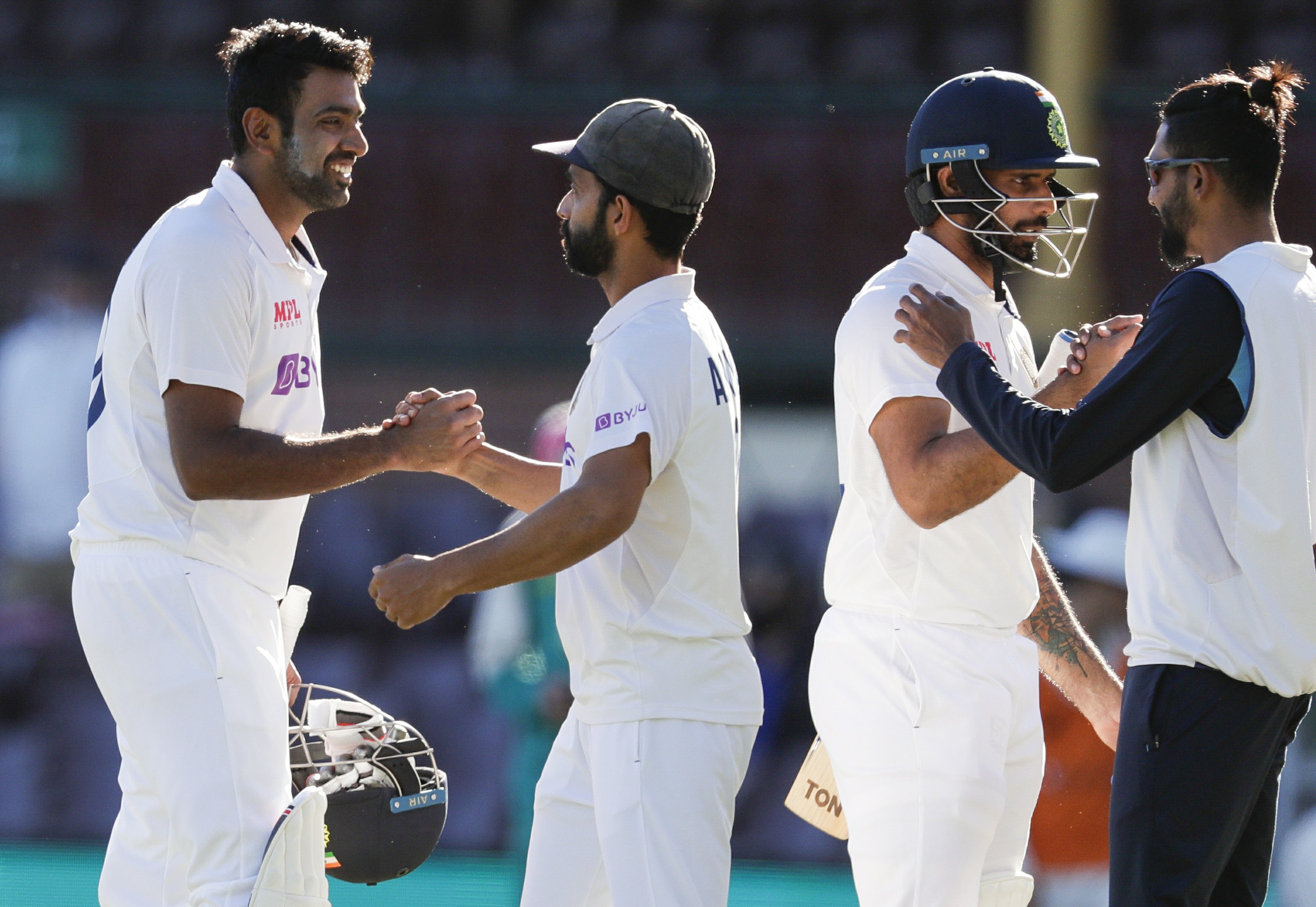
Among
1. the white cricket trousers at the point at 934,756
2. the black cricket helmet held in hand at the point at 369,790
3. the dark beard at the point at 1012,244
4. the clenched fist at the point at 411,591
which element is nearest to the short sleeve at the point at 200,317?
the clenched fist at the point at 411,591

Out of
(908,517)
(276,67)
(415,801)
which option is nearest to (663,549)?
(908,517)

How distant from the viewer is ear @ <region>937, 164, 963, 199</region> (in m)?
2.65

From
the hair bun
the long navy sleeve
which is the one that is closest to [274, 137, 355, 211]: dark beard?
the long navy sleeve

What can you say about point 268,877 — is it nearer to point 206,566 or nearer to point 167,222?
point 206,566

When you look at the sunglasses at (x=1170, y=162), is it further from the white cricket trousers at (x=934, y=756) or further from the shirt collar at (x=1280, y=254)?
the white cricket trousers at (x=934, y=756)

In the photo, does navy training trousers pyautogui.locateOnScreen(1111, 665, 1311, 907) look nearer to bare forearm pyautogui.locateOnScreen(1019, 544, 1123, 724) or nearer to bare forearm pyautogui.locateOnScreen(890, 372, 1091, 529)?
bare forearm pyautogui.locateOnScreen(890, 372, 1091, 529)

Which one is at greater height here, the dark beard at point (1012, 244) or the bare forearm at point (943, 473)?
the dark beard at point (1012, 244)

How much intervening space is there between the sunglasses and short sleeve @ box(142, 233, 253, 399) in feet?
4.79

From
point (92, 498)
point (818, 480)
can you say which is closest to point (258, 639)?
point (92, 498)

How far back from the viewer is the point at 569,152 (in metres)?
2.59

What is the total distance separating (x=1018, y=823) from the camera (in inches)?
99.6

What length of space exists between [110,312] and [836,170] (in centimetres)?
508

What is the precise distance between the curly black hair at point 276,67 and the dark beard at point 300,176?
0.12 feet

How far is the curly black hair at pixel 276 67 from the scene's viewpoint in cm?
275
